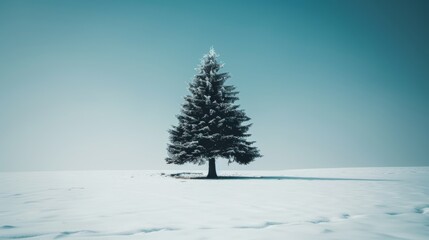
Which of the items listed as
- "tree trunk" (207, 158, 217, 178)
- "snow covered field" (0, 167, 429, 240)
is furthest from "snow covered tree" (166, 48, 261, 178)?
"snow covered field" (0, 167, 429, 240)

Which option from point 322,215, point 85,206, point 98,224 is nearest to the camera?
point 98,224

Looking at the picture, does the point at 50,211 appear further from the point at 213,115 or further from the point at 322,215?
the point at 213,115

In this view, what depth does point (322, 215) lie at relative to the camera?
661cm

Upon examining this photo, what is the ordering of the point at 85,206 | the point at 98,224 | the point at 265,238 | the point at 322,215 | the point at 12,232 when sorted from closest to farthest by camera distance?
the point at 265,238 → the point at 12,232 → the point at 98,224 → the point at 322,215 → the point at 85,206

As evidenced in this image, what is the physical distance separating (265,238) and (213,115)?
19.9m

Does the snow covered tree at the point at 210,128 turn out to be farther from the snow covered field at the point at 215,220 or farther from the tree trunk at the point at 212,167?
the snow covered field at the point at 215,220

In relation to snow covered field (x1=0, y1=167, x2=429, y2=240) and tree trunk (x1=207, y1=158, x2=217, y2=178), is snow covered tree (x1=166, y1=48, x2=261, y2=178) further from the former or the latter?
snow covered field (x1=0, y1=167, x2=429, y2=240)

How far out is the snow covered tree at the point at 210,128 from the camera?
939 inches

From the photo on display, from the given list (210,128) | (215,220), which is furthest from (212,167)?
(215,220)

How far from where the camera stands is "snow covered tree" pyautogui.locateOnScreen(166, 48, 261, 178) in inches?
939

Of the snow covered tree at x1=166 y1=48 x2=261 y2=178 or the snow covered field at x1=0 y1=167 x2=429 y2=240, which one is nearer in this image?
the snow covered field at x1=0 y1=167 x2=429 y2=240

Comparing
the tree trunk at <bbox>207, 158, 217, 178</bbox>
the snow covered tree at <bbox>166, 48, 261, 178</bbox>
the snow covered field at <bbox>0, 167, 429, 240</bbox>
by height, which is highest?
the snow covered tree at <bbox>166, 48, 261, 178</bbox>

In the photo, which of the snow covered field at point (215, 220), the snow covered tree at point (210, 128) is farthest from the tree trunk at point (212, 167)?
the snow covered field at point (215, 220)

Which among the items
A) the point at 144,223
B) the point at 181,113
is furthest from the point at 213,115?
the point at 144,223
